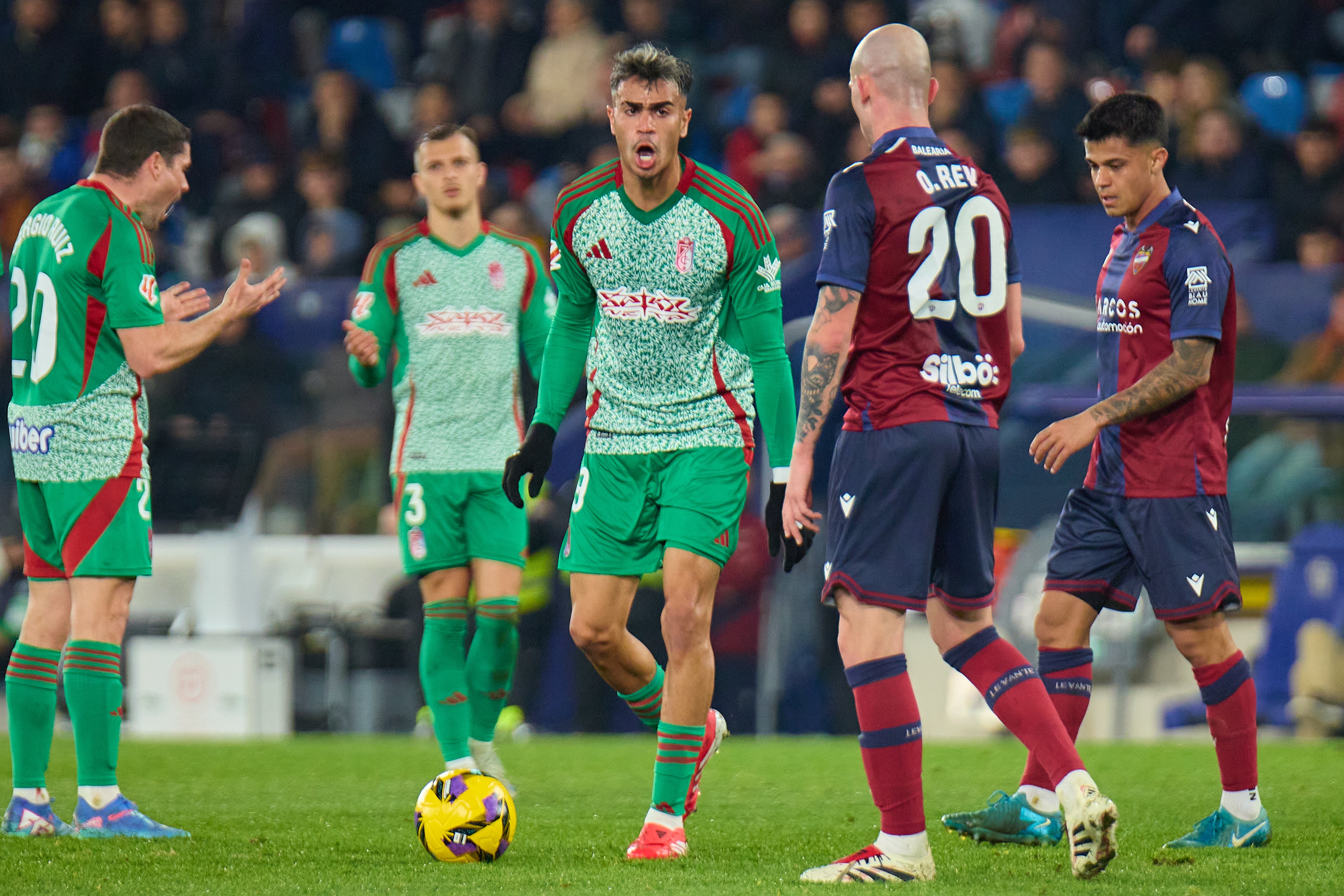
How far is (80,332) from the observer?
543 centimetres

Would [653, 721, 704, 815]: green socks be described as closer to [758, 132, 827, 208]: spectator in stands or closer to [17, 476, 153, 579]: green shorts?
[17, 476, 153, 579]: green shorts

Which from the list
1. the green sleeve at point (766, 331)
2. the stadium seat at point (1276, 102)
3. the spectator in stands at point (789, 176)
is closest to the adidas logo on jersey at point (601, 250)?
the green sleeve at point (766, 331)

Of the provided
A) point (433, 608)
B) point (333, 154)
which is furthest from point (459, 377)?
point (333, 154)

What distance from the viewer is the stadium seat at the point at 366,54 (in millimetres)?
16703

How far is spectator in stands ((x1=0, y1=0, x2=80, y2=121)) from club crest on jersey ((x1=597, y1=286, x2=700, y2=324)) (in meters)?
12.5

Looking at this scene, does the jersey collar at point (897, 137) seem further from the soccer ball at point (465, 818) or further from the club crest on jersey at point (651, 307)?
the soccer ball at point (465, 818)

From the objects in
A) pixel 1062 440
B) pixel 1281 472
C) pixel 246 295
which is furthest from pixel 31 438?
pixel 1281 472

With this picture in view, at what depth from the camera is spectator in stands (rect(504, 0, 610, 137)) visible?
14602 mm

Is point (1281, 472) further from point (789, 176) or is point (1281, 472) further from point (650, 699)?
point (650, 699)

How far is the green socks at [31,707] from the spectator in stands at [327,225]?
7534 millimetres

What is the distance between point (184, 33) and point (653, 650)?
923 centimetres

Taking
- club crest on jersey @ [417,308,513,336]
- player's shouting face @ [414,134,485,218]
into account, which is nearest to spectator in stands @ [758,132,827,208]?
player's shouting face @ [414,134,485,218]

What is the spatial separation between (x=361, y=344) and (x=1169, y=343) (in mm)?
3011

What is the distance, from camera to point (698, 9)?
15516 millimetres
